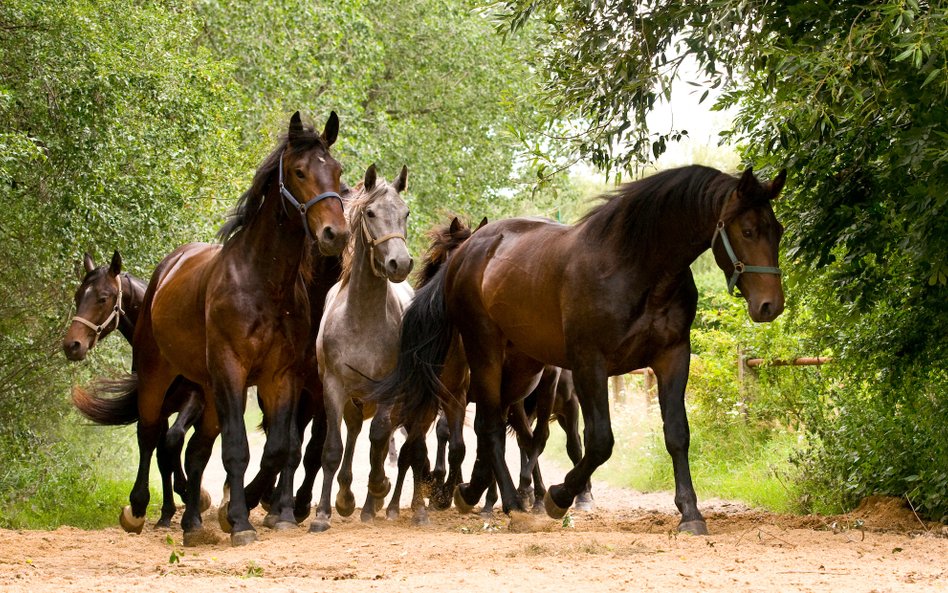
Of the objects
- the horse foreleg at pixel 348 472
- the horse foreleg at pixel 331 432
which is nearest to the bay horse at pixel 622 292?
the horse foreleg at pixel 331 432

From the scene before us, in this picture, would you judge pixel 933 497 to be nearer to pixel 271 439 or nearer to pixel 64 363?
pixel 271 439

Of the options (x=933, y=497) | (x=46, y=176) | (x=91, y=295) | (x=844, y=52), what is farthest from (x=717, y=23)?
(x=46, y=176)

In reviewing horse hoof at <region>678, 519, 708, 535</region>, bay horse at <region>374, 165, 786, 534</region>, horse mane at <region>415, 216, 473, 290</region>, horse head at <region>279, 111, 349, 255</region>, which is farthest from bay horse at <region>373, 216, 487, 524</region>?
horse hoof at <region>678, 519, 708, 535</region>

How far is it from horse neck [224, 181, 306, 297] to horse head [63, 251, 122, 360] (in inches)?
104

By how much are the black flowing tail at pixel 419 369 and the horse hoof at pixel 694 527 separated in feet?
8.47

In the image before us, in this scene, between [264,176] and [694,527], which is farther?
[264,176]

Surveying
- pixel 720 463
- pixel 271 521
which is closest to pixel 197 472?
pixel 271 521

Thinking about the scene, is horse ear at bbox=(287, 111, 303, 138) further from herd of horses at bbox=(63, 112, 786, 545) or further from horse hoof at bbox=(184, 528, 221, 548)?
horse hoof at bbox=(184, 528, 221, 548)

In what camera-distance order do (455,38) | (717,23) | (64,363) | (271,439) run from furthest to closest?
(455,38) → (64,363) → (271,439) → (717,23)

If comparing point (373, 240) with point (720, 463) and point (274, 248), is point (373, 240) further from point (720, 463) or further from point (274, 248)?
point (720, 463)

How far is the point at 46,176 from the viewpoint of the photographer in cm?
1110

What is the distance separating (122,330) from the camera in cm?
1062

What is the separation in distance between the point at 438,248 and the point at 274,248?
9.88ft

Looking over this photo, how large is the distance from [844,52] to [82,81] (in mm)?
7162
